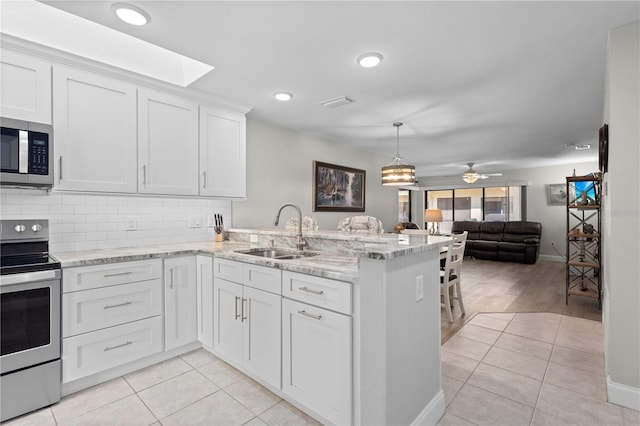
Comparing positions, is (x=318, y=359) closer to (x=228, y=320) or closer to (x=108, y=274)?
(x=228, y=320)

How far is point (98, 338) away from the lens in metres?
2.19

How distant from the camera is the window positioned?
8680mm

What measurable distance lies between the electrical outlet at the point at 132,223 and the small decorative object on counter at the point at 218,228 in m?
0.76

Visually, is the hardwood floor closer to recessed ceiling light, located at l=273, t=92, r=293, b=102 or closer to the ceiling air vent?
the ceiling air vent

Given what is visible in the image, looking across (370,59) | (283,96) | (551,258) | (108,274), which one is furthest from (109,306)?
(551,258)

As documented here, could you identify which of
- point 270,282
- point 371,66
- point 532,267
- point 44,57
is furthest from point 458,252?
point 532,267

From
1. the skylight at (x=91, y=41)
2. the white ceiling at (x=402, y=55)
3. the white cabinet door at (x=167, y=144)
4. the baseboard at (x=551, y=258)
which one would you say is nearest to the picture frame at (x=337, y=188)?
the white ceiling at (x=402, y=55)

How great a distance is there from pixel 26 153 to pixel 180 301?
4.85ft

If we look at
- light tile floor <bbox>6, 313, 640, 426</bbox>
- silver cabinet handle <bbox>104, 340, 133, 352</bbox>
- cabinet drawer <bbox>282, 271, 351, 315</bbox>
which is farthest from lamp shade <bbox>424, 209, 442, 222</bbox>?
silver cabinet handle <bbox>104, 340, 133, 352</bbox>

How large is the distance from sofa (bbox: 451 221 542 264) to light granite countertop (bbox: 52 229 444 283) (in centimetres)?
649

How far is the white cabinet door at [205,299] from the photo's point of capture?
8.39 feet

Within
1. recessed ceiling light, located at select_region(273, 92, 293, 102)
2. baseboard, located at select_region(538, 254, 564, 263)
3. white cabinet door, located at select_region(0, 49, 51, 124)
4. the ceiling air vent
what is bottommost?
baseboard, located at select_region(538, 254, 564, 263)

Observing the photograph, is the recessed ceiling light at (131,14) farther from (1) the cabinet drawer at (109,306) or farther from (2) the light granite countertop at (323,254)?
(1) the cabinet drawer at (109,306)

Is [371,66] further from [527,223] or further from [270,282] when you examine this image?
[527,223]
